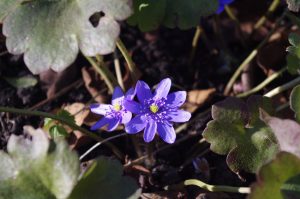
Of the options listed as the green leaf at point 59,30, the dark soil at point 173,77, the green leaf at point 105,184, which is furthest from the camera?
the dark soil at point 173,77

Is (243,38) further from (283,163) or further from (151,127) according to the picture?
(283,163)

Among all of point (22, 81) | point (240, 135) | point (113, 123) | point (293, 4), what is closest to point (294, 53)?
point (293, 4)

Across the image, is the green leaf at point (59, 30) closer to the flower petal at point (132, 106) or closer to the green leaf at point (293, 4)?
the flower petal at point (132, 106)

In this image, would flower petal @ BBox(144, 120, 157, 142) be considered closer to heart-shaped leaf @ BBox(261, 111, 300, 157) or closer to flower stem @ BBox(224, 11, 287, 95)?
heart-shaped leaf @ BBox(261, 111, 300, 157)

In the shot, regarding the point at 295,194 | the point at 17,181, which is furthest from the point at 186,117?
the point at 17,181

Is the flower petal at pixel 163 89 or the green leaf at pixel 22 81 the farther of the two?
the green leaf at pixel 22 81

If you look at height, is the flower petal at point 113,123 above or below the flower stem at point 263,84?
above

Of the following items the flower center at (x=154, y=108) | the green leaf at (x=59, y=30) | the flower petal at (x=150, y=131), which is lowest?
the flower petal at (x=150, y=131)

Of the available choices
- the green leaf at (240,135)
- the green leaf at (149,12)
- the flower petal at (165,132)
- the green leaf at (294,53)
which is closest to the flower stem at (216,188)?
the green leaf at (240,135)
